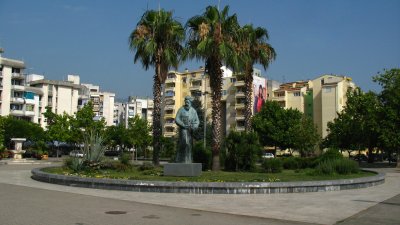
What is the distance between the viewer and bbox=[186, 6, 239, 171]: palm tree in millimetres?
24250

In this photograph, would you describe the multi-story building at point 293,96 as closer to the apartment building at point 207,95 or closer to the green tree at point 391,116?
the apartment building at point 207,95

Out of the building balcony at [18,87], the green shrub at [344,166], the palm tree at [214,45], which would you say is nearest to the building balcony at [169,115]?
the building balcony at [18,87]

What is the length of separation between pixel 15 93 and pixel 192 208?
83.9 m

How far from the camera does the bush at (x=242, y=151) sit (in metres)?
24.2

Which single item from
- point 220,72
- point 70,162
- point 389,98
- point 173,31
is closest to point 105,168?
point 70,162

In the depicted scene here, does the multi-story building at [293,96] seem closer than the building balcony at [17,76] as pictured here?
No

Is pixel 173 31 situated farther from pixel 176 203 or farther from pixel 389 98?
pixel 389 98

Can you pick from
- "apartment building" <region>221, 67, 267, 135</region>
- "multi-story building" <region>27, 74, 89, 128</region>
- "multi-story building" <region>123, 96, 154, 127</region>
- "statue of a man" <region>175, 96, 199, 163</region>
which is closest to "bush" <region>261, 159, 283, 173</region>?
"statue of a man" <region>175, 96, 199, 163</region>

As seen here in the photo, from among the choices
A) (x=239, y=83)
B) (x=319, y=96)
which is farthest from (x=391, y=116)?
(x=239, y=83)

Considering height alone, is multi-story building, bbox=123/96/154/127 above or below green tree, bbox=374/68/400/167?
above

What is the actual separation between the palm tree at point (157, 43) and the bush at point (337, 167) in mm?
10527

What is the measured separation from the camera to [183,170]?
18.6 metres

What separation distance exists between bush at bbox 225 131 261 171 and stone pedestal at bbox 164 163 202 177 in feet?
19.3

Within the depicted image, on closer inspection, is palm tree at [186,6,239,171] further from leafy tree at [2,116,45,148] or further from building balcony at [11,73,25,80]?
building balcony at [11,73,25,80]
